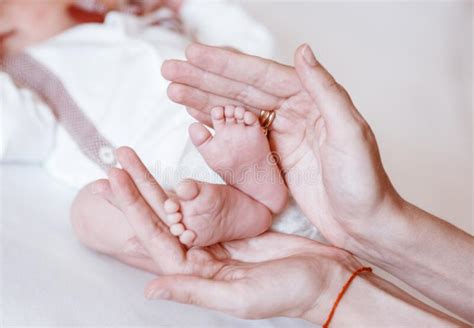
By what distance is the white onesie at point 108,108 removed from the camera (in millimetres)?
1020

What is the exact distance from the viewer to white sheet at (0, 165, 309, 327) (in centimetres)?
81

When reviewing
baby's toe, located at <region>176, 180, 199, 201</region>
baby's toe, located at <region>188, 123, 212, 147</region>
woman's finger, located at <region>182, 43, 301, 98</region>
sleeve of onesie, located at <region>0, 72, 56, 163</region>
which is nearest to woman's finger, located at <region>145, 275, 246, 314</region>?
baby's toe, located at <region>176, 180, 199, 201</region>

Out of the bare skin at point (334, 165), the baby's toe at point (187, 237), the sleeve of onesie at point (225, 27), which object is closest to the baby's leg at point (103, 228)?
the baby's toe at point (187, 237)

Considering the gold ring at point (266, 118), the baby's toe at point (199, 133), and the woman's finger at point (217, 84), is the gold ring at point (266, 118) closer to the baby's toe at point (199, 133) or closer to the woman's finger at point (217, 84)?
the woman's finger at point (217, 84)

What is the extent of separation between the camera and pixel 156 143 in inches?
41.0

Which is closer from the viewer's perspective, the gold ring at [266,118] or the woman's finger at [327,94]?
the woman's finger at [327,94]

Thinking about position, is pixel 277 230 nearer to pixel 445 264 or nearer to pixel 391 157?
pixel 445 264

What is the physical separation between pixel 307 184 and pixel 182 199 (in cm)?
23

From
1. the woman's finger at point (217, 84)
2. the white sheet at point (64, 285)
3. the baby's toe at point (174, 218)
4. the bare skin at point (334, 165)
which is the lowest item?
the white sheet at point (64, 285)

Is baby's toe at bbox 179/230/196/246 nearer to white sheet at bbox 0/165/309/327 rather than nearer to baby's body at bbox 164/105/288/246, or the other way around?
baby's body at bbox 164/105/288/246

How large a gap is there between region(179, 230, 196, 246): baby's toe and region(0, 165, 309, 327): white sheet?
0.13 meters

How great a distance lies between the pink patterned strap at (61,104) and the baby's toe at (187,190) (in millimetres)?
377

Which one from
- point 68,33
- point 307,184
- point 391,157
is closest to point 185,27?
point 68,33

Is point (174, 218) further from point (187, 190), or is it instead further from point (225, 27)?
point (225, 27)
